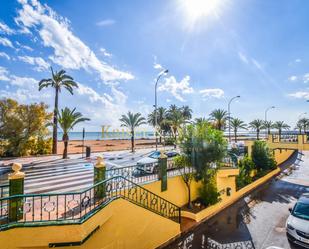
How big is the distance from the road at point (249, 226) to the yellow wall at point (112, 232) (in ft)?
3.73

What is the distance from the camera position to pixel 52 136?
25.9 m

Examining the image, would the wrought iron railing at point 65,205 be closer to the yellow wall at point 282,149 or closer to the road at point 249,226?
the road at point 249,226

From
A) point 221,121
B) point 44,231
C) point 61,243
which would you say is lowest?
point 61,243

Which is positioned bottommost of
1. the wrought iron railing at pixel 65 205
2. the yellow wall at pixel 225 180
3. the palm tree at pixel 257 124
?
the yellow wall at pixel 225 180

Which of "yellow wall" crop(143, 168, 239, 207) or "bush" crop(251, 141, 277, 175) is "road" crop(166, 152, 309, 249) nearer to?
"yellow wall" crop(143, 168, 239, 207)

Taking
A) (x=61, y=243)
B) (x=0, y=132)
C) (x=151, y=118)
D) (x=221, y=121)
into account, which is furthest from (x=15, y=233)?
(x=151, y=118)

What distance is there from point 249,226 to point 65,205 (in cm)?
1020

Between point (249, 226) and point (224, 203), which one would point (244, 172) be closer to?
point (224, 203)

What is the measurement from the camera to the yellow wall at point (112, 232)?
196 inches

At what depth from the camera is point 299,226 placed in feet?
29.1

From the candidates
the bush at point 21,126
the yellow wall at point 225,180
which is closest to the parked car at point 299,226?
the yellow wall at point 225,180

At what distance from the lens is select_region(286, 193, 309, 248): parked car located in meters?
8.53

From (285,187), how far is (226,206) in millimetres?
9285

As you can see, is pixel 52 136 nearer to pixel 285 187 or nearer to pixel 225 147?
pixel 225 147
